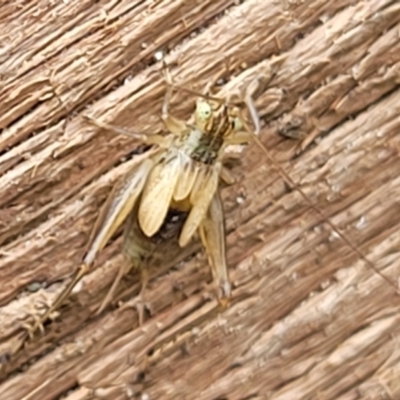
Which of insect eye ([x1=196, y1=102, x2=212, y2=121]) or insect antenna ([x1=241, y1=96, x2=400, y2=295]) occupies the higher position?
insect eye ([x1=196, y1=102, x2=212, y2=121])

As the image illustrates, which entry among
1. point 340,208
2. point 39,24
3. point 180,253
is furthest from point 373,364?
point 39,24

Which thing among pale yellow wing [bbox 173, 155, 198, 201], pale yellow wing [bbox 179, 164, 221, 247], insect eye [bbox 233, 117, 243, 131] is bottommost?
pale yellow wing [bbox 179, 164, 221, 247]

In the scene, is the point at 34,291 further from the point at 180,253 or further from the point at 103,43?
the point at 103,43

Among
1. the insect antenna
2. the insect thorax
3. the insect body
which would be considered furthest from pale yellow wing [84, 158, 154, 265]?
the insect antenna

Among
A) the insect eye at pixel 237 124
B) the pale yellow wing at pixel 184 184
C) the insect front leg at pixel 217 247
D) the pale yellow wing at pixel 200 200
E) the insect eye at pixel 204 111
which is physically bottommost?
the insect front leg at pixel 217 247

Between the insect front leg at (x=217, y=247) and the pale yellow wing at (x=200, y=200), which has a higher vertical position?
the pale yellow wing at (x=200, y=200)

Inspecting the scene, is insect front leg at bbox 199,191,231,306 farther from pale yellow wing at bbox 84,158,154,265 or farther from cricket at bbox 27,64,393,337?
pale yellow wing at bbox 84,158,154,265

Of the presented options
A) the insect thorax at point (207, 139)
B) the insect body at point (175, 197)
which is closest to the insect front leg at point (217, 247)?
the insect body at point (175, 197)

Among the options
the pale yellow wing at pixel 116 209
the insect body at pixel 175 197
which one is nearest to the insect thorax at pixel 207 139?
the insect body at pixel 175 197

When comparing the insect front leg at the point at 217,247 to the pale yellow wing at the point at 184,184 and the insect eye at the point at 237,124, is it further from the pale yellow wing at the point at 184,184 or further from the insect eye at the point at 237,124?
the insect eye at the point at 237,124

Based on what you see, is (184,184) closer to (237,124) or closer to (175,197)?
(175,197)
